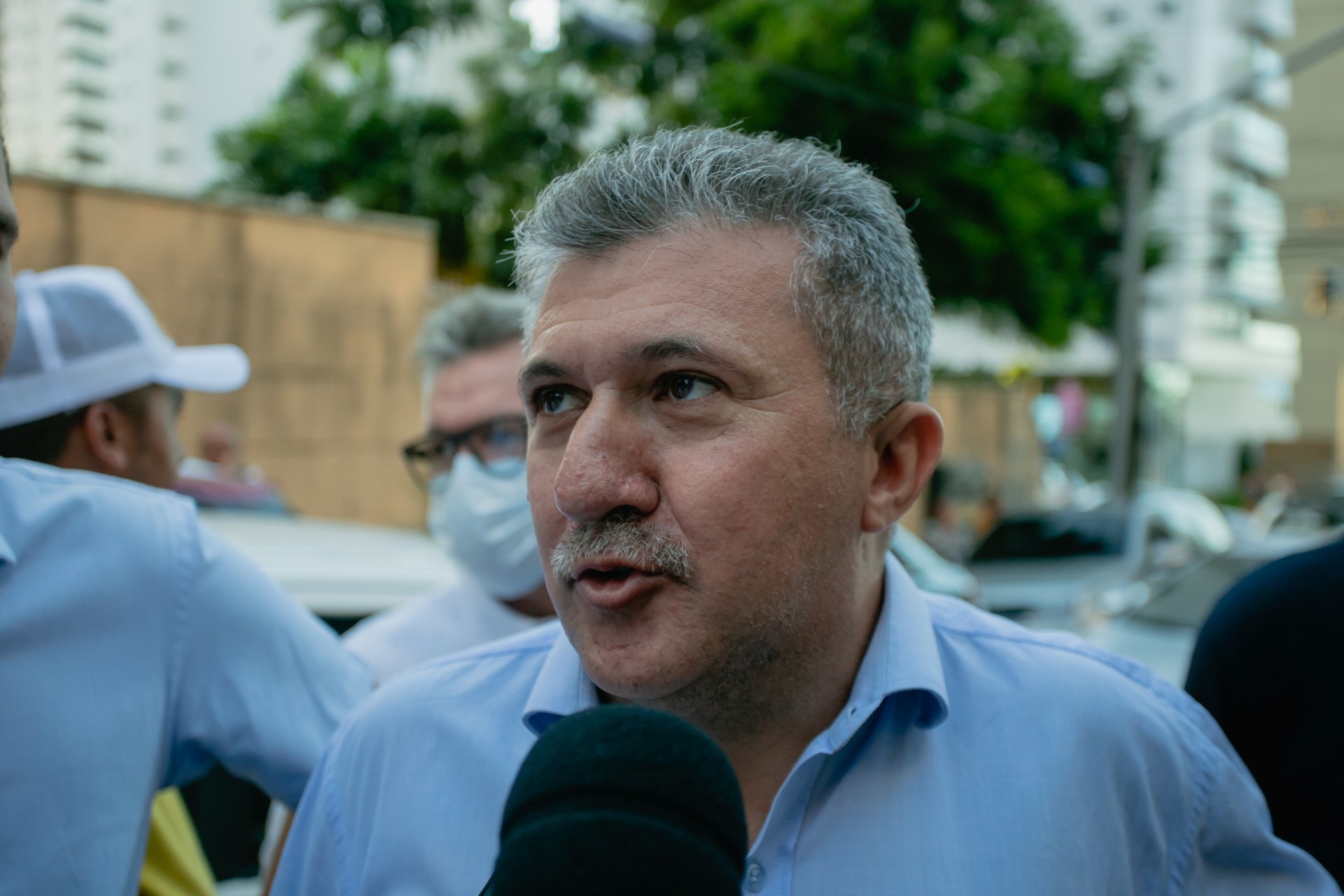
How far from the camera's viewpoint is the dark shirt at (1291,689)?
6.73 ft

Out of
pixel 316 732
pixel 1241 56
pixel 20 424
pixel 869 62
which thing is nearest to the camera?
pixel 316 732

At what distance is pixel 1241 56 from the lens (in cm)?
5019

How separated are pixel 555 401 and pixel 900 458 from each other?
1.62ft

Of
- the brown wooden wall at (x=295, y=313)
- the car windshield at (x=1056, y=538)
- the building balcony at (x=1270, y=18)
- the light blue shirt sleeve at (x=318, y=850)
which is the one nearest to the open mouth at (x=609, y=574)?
the light blue shirt sleeve at (x=318, y=850)

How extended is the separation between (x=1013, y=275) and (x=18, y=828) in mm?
20137

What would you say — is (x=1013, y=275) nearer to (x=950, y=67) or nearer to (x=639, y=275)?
(x=950, y=67)

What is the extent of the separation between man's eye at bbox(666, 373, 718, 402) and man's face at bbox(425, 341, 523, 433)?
1556 mm

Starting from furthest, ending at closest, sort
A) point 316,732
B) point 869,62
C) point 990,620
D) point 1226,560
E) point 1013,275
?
point 1013,275
point 869,62
point 1226,560
point 316,732
point 990,620

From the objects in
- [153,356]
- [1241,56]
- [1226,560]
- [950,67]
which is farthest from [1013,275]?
[1241,56]

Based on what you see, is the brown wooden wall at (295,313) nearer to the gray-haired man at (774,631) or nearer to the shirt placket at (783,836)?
the gray-haired man at (774,631)

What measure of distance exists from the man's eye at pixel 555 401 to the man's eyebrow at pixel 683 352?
16 cm

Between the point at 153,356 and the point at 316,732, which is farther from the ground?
the point at 153,356

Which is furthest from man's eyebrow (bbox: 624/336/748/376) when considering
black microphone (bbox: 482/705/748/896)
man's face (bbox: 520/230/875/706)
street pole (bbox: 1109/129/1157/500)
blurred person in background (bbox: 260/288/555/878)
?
street pole (bbox: 1109/129/1157/500)

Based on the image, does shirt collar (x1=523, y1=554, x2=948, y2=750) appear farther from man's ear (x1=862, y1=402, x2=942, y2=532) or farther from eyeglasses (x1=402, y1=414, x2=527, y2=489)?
eyeglasses (x1=402, y1=414, x2=527, y2=489)
